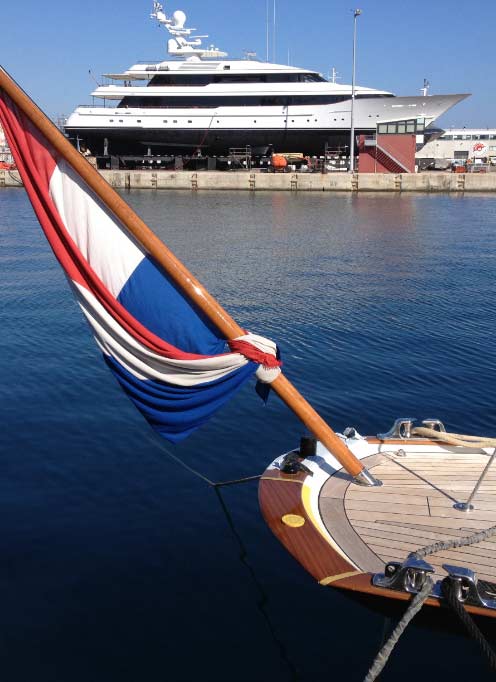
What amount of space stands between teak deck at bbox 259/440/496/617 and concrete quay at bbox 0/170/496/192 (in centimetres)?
6720

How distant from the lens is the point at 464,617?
6223 mm

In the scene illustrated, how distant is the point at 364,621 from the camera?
856 centimetres

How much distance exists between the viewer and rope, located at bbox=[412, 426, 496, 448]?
30.6ft

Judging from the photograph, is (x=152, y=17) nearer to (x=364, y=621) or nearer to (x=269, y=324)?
(x=269, y=324)

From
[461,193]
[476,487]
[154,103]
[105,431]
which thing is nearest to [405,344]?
[105,431]

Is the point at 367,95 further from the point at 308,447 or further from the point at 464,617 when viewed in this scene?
the point at 464,617

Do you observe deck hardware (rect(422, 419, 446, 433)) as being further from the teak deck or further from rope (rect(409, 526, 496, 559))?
rope (rect(409, 526, 496, 559))

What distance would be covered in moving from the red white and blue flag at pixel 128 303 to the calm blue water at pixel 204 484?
2.88m

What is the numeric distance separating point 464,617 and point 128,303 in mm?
4394

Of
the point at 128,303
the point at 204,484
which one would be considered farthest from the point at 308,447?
the point at 204,484

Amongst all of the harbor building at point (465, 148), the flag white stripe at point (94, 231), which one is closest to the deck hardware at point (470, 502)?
the flag white stripe at point (94, 231)

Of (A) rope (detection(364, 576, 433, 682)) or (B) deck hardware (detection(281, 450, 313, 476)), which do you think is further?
(B) deck hardware (detection(281, 450, 313, 476))

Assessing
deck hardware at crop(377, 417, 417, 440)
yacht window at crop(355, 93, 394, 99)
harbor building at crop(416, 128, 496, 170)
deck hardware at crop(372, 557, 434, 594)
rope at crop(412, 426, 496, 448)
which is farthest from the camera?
harbor building at crop(416, 128, 496, 170)

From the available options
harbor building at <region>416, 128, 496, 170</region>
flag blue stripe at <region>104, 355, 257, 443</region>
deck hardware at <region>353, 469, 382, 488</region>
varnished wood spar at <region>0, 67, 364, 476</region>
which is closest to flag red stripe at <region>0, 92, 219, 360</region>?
varnished wood spar at <region>0, 67, 364, 476</region>
